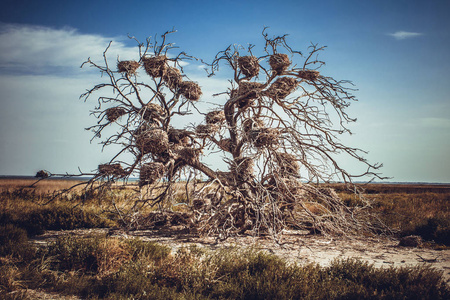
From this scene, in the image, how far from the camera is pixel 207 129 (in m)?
8.75

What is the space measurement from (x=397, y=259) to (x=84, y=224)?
9165mm

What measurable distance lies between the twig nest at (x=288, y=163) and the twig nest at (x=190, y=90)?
3051 mm

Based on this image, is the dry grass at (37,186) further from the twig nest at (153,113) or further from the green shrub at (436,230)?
the green shrub at (436,230)

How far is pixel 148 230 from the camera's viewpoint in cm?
973

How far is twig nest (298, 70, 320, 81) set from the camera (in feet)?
27.0

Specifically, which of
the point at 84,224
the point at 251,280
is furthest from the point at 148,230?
the point at 251,280

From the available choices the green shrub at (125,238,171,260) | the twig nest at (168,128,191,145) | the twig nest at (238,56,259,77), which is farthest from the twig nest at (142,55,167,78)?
the green shrub at (125,238,171,260)

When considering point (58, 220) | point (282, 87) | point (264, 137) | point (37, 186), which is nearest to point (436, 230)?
point (264, 137)

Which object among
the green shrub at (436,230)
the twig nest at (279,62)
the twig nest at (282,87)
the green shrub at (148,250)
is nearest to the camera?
the green shrub at (148,250)

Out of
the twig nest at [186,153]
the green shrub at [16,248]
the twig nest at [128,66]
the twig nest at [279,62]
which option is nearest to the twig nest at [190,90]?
the twig nest at [128,66]

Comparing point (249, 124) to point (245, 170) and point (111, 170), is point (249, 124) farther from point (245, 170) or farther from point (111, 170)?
point (111, 170)

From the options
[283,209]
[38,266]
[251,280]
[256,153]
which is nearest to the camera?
[251,280]

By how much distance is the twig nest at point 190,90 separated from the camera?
9.09 meters

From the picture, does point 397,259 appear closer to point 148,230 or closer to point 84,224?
point 148,230
